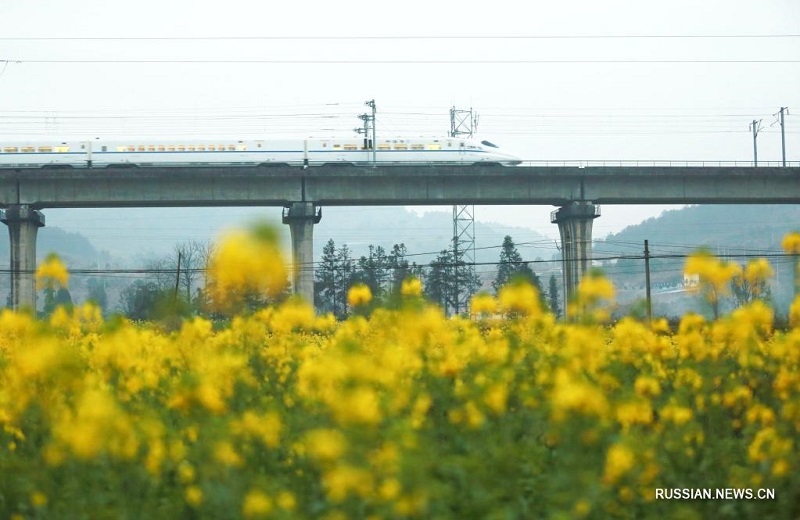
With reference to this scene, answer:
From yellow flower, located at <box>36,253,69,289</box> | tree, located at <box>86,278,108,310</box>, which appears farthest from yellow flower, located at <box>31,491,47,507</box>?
tree, located at <box>86,278,108,310</box>

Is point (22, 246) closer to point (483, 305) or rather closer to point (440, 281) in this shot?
point (440, 281)

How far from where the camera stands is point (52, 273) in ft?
22.0

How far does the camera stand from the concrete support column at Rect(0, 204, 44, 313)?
38438mm

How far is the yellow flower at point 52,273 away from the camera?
6719mm

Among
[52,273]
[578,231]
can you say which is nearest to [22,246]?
[578,231]

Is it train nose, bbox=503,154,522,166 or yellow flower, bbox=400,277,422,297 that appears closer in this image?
yellow flower, bbox=400,277,422,297

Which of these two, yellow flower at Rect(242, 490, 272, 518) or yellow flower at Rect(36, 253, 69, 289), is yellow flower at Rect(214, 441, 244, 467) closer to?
yellow flower at Rect(242, 490, 272, 518)

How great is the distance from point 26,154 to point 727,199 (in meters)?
34.9

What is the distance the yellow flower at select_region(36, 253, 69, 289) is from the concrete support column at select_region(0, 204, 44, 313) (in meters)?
33.4

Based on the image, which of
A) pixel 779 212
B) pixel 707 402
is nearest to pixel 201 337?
pixel 707 402

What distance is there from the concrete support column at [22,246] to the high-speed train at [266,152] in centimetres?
576

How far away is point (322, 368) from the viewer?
4168 mm

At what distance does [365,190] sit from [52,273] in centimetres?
3460

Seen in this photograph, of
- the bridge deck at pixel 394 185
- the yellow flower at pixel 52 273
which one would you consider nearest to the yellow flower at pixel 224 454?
the yellow flower at pixel 52 273
